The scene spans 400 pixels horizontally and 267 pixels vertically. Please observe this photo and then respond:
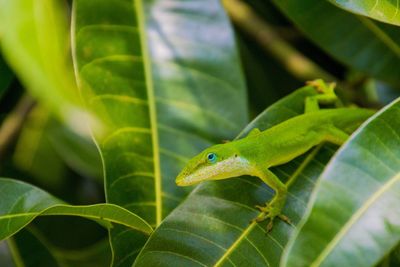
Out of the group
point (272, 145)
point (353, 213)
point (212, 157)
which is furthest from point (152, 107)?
point (353, 213)

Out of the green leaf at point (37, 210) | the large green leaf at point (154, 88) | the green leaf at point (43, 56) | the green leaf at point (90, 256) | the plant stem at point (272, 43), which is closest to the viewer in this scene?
the green leaf at point (43, 56)

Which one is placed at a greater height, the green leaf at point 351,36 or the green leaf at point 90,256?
the green leaf at point 351,36

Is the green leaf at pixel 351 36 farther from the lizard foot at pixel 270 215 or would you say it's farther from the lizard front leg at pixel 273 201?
the lizard foot at pixel 270 215

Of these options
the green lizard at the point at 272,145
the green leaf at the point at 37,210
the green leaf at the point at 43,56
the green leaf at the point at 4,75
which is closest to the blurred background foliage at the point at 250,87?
the green leaf at the point at 4,75

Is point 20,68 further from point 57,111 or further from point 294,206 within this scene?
point 294,206

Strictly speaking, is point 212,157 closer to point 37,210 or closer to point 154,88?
point 154,88

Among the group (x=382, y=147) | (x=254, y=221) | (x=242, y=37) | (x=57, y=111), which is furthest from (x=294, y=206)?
(x=242, y=37)

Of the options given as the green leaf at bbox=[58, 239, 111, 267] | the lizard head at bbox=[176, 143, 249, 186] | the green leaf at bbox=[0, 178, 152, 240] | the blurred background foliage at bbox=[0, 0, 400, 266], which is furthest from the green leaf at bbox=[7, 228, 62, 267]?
the green leaf at bbox=[58, 239, 111, 267]
